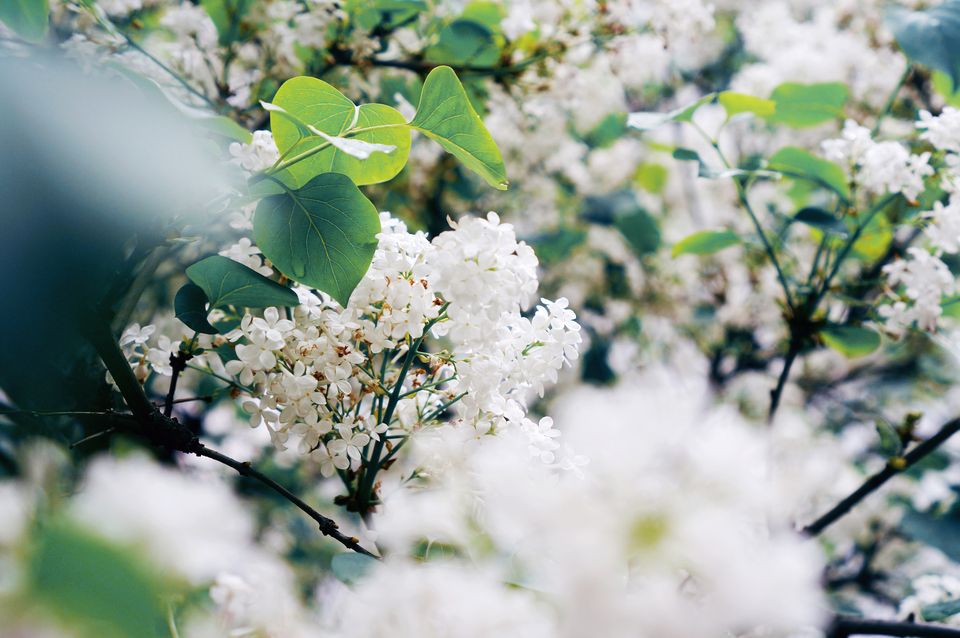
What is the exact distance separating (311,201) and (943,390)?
7.65 feet

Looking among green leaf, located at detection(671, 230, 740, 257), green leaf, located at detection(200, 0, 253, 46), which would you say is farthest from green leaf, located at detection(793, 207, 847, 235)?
green leaf, located at detection(200, 0, 253, 46)

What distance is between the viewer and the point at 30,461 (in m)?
0.60

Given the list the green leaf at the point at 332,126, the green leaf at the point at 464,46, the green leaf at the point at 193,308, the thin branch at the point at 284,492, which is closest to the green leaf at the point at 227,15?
the green leaf at the point at 464,46

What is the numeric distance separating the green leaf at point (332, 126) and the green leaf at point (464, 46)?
1.97 feet

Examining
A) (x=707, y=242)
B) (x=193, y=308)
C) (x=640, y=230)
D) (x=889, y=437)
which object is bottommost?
(x=640, y=230)

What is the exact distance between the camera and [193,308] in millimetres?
578

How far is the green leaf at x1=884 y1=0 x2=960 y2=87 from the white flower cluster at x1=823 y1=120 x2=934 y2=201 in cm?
13

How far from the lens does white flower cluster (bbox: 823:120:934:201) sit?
0.91 m

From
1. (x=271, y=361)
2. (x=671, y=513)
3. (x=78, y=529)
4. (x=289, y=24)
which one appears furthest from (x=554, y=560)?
(x=289, y=24)

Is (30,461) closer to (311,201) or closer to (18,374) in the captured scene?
(18,374)

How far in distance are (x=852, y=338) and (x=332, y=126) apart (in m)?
0.89

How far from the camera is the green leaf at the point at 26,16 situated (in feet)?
1.69

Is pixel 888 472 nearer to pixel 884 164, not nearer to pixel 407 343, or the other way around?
pixel 884 164

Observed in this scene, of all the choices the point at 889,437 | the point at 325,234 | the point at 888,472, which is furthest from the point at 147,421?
the point at 889,437
